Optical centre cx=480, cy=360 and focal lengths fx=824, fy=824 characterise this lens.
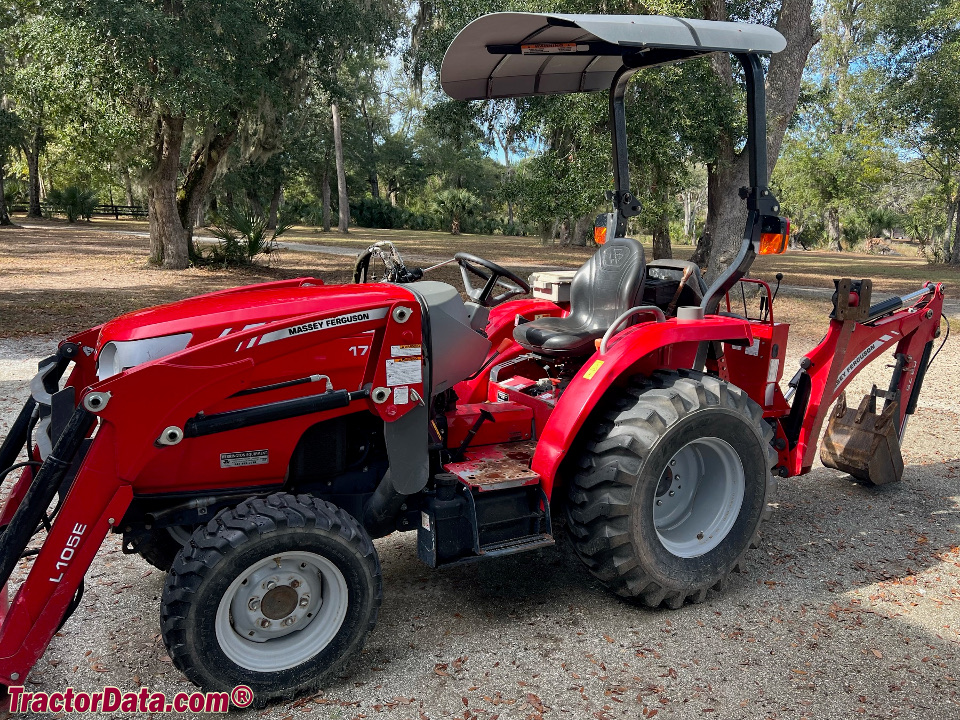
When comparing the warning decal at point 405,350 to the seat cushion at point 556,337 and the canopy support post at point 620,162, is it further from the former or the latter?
the canopy support post at point 620,162

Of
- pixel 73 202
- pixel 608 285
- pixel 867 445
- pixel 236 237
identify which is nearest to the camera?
pixel 608 285

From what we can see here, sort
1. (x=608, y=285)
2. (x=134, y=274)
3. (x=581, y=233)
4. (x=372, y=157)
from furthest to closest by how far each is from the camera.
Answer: (x=372, y=157) → (x=581, y=233) → (x=134, y=274) → (x=608, y=285)

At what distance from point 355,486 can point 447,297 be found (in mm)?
849

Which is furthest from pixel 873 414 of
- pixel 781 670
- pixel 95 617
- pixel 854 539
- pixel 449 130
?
pixel 449 130

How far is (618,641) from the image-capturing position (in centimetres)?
331

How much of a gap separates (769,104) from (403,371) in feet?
42.9

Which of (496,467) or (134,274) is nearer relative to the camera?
(496,467)

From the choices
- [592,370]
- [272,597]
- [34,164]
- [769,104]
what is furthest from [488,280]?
Answer: [34,164]

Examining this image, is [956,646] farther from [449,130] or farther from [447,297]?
[449,130]

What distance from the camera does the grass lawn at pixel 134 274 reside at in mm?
12305

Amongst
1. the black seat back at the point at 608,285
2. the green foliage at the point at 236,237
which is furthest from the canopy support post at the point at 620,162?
the green foliage at the point at 236,237

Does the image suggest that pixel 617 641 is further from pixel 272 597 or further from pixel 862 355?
pixel 862 355

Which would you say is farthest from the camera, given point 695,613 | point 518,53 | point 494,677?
point 518,53

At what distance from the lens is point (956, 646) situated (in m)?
3.35
